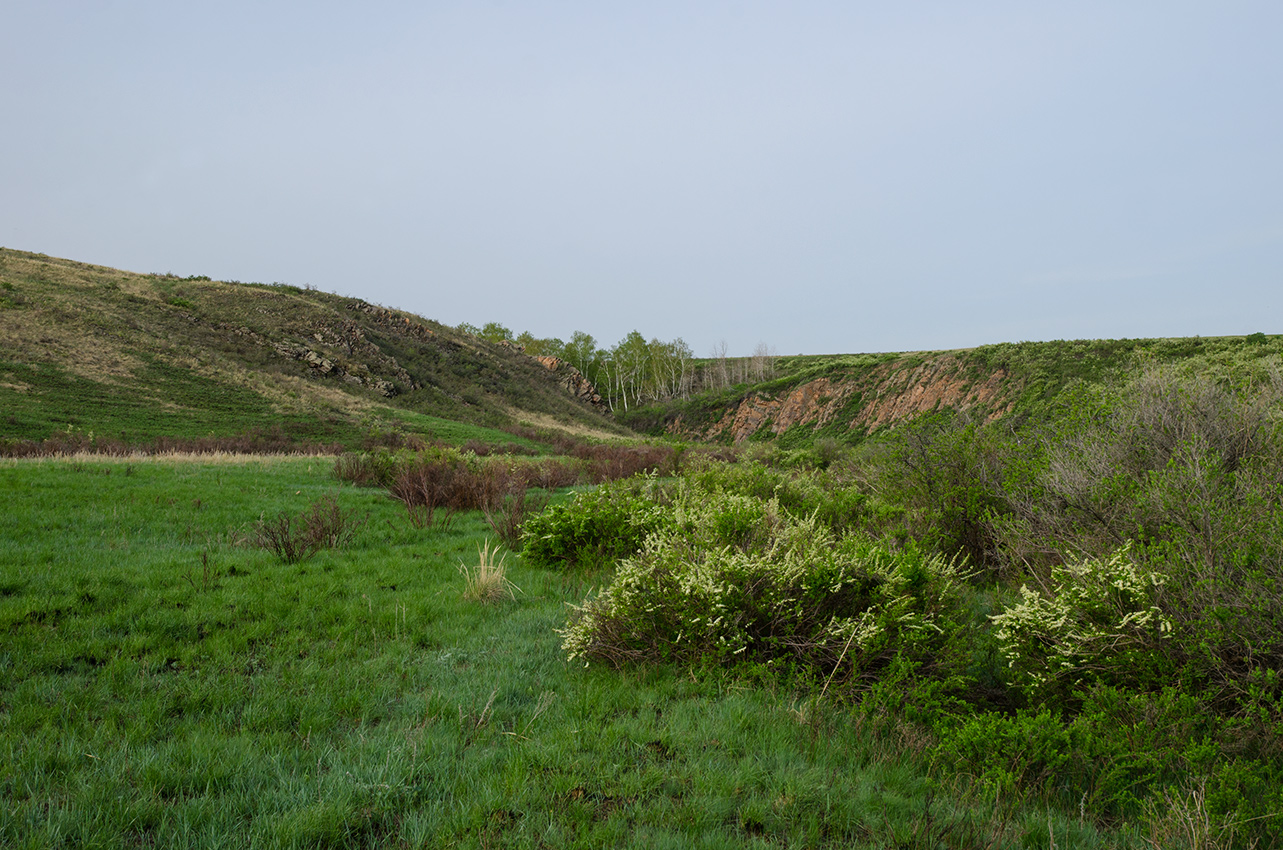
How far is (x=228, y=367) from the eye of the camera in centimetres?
3669

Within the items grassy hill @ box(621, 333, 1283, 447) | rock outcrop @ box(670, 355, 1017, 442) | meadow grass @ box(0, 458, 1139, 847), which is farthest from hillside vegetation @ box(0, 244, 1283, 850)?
rock outcrop @ box(670, 355, 1017, 442)

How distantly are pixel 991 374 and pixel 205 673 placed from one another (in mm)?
39149

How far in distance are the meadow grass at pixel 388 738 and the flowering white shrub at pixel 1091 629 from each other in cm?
142

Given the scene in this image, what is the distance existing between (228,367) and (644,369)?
51.7 metres

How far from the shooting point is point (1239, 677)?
11.8ft

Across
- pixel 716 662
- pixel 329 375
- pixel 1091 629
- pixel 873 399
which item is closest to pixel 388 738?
pixel 716 662

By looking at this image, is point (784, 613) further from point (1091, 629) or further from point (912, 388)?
point (912, 388)

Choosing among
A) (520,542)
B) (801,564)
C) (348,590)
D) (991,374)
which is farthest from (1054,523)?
(991,374)

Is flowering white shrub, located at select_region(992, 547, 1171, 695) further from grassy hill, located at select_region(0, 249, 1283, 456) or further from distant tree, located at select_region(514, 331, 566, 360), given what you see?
distant tree, located at select_region(514, 331, 566, 360)

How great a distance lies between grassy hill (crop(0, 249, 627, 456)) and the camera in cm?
2706

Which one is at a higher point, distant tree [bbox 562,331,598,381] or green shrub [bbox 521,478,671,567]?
distant tree [bbox 562,331,598,381]

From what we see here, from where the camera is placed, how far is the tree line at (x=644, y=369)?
79750 millimetres

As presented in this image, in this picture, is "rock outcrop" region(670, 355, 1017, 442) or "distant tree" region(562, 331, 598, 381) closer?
"rock outcrop" region(670, 355, 1017, 442)

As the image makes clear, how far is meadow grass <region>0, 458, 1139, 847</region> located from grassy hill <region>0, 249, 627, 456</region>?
72.1ft
